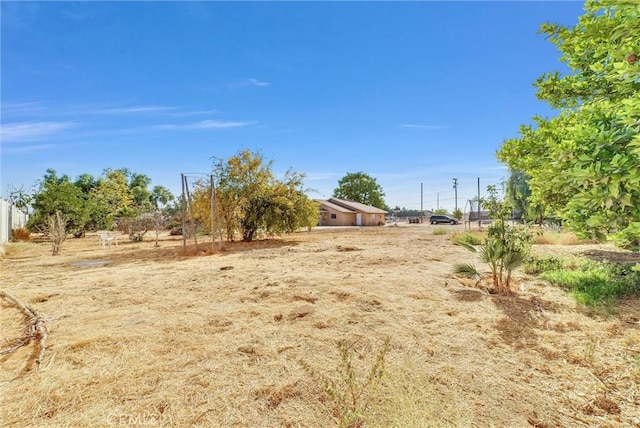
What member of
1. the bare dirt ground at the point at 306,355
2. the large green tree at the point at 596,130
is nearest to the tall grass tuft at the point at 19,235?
the bare dirt ground at the point at 306,355

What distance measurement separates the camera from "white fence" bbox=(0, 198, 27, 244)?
14.5 meters

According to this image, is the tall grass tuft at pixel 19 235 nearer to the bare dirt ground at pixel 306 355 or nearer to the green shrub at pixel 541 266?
the bare dirt ground at pixel 306 355

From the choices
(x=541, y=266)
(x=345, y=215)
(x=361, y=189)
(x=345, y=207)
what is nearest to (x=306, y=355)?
(x=541, y=266)

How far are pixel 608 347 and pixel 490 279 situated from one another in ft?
10.1

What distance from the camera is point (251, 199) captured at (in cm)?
1509

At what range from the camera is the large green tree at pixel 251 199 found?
14.7 meters

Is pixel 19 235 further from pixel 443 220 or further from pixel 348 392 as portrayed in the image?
pixel 443 220

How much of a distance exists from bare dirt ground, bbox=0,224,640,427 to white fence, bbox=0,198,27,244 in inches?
495

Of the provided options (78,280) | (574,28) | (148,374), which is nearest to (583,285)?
(574,28)

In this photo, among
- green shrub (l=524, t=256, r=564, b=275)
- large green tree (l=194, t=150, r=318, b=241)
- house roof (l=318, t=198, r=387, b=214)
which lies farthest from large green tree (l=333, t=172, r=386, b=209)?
green shrub (l=524, t=256, r=564, b=275)

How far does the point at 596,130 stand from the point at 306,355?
3.39 m

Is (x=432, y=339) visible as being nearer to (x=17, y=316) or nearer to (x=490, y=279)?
(x=490, y=279)

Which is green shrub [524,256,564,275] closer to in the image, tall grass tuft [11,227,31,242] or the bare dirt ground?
the bare dirt ground

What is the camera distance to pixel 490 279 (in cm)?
641
